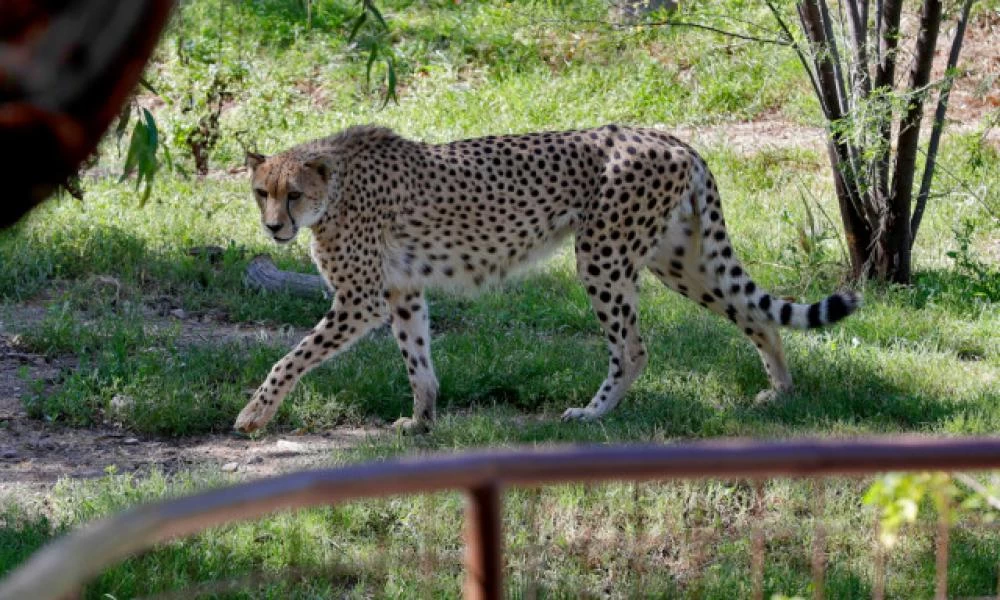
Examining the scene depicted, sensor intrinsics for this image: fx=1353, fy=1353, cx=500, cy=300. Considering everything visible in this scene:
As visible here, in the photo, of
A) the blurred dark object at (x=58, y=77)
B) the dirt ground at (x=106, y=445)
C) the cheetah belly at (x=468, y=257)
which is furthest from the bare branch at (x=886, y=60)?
the blurred dark object at (x=58, y=77)

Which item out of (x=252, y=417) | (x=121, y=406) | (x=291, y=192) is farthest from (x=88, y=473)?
(x=291, y=192)

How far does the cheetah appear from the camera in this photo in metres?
6.04

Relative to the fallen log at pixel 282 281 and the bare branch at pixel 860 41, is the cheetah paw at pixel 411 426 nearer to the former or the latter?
the fallen log at pixel 282 281

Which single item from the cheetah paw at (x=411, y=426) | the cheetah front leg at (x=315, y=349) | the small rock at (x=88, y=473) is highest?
the cheetah front leg at (x=315, y=349)

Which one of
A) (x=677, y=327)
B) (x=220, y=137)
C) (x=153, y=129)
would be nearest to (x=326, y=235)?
(x=677, y=327)

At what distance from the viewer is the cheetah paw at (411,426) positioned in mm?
5801

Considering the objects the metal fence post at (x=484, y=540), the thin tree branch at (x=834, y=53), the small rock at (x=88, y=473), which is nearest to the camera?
the metal fence post at (x=484, y=540)

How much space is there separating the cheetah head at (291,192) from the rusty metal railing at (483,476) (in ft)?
14.4

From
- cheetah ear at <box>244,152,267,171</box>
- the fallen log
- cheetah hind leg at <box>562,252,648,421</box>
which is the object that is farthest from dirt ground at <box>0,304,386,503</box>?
the fallen log

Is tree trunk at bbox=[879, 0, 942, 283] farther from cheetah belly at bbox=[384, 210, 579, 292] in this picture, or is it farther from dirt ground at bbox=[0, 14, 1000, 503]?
cheetah belly at bbox=[384, 210, 579, 292]

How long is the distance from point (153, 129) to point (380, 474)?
211 cm

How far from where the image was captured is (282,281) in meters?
Result: 7.43

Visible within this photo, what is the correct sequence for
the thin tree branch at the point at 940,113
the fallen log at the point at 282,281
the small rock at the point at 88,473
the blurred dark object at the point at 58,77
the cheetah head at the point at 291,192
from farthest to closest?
the fallen log at the point at 282,281, the thin tree branch at the point at 940,113, the cheetah head at the point at 291,192, the small rock at the point at 88,473, the blurred dark object at the point at 58,77

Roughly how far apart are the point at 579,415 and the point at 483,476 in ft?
14.7
